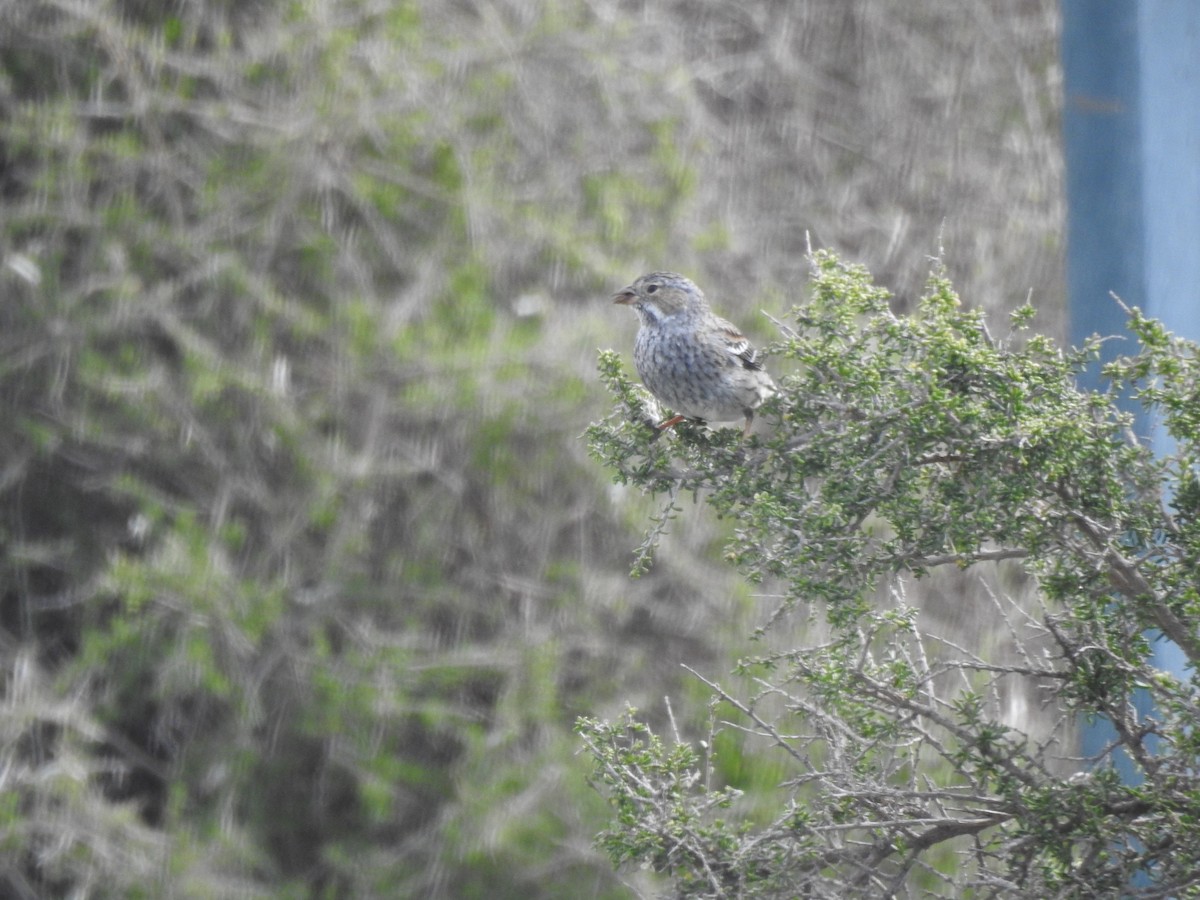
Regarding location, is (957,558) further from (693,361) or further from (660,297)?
(660,297)

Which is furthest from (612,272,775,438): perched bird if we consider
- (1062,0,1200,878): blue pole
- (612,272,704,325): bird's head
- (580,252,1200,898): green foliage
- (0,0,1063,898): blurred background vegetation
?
(0,0,1063,898): blurred background vegetation

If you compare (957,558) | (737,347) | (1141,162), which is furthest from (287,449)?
(957,558)

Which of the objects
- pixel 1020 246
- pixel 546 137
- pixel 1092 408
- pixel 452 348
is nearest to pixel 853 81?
pixel 1020 246

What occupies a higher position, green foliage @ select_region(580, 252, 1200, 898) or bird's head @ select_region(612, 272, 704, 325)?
bird's head @ select_region(612, 272, 704, 325)

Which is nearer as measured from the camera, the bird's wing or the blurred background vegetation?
the bird's wing

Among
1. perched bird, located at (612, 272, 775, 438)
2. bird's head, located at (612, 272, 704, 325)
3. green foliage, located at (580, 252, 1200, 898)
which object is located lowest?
green foliage, located at (580, 252, 1200, 898)

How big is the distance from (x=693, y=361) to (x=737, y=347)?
0.65ft

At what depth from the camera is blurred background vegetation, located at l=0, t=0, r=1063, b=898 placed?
18.5ft

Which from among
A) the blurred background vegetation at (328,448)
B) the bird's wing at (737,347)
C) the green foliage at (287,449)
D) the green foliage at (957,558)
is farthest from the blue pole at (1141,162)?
the green foliage at (287,449)

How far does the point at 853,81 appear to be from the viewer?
8078mm

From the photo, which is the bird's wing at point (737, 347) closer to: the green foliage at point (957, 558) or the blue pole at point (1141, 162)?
the blue pole at point (1141, 162)

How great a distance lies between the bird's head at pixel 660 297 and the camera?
4.26 metres

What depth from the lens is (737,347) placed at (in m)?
4.15

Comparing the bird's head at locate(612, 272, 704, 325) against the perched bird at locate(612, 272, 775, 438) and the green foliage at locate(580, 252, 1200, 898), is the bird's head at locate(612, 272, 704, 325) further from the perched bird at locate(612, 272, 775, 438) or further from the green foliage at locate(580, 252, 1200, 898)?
the green foliage at locate(580, 252, 1200, 898)
